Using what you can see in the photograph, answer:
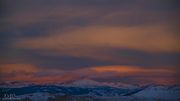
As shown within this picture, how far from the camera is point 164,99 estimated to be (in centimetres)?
536

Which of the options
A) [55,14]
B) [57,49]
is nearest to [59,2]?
[55,14]

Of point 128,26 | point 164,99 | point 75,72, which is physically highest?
point 128,26

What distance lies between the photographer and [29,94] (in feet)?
17.9

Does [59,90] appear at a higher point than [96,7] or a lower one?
lower

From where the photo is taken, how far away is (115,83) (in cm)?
543

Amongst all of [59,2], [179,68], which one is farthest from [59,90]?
[179,68]

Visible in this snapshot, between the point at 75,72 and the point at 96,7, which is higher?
the point at 96,7

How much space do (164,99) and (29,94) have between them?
144 cm

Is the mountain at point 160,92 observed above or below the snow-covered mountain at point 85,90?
below

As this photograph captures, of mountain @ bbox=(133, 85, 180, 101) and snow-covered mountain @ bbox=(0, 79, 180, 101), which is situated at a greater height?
snow-covered mountain @ bbox=(0, 79, 180, 101)

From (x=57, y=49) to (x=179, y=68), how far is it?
1324mm

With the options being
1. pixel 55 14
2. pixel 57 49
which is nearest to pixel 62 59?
pixel 57 49

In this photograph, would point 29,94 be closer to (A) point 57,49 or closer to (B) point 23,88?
(B) point 23,88

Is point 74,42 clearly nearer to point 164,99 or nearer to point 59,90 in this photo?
point 59,90
